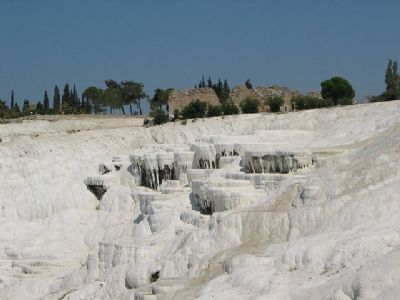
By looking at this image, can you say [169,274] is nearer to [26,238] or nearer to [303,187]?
[303,187]

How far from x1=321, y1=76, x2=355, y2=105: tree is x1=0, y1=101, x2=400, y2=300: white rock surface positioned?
25.3ft

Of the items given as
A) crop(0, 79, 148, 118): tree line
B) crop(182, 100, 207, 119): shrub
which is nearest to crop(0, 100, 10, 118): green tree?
crop(0, 79, 148, 118): tree line

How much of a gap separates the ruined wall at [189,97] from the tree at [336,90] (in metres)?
6.42

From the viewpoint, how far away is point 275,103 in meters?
39.2

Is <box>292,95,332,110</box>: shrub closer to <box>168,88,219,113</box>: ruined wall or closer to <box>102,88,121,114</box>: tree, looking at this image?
<box>168,88,219,113</box>: ruined wall

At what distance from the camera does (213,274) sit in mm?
15586

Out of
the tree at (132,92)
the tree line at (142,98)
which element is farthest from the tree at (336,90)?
the tree at (132,92)

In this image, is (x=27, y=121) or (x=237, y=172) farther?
(x=27, y=121)

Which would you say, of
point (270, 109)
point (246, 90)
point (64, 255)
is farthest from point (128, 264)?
point (246, 90)

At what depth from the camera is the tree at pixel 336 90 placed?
136 feet

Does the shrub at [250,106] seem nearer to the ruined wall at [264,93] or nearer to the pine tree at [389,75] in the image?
the ruined wall at [264,93]

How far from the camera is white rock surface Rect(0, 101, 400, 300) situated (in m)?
14.1

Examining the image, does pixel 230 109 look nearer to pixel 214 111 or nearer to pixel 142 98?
pixel 214 111

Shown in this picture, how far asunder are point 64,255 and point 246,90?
68.9 ft
